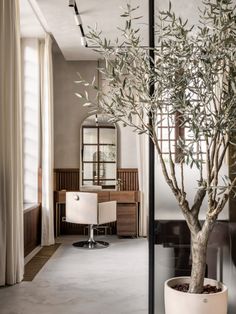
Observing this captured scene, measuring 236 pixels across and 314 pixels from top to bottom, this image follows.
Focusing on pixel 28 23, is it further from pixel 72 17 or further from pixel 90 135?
pixel 90 135

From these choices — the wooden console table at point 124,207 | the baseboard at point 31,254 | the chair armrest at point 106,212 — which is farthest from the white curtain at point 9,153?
the wooden console table at point 124,207

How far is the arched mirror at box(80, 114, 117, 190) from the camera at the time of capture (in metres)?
7.30

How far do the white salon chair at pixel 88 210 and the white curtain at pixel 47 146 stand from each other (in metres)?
0.42

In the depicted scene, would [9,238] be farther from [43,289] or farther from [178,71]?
[178,71]

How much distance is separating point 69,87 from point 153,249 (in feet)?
17.2

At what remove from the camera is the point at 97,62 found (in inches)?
294

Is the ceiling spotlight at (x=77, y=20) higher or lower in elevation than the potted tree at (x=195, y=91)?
higher

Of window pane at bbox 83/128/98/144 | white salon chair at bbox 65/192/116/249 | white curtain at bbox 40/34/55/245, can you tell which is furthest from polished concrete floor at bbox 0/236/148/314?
window pane at bbox 83/128/98/144

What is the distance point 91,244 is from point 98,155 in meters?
1.86

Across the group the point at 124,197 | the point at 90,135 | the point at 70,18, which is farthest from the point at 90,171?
the point at 70,18

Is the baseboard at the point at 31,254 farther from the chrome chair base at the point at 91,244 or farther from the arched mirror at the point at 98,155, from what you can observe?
the arched mirror at the point at 98,155

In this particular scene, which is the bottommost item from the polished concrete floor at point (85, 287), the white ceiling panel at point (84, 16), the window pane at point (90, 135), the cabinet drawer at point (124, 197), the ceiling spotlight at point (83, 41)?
the polished concrete floor at point (85, 287)

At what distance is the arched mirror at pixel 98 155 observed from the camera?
7.30 m

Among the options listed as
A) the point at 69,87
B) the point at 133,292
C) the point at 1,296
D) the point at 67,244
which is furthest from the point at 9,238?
the point at 69,87
